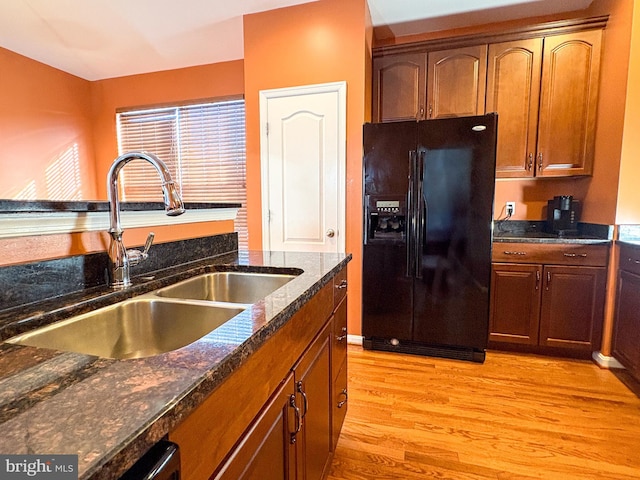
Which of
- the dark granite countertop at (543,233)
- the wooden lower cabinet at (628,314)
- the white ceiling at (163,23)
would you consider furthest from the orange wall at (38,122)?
the wooden lower cabinet at (628,314)

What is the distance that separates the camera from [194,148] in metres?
3.84

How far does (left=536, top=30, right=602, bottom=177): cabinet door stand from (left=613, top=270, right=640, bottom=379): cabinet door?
3.04 feet

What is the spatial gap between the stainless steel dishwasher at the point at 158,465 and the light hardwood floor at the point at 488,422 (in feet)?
4.21

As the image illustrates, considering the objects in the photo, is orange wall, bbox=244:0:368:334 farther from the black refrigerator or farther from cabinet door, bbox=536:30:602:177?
cabinet door, bbox=536:30:602:177

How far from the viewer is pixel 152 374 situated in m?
0.54

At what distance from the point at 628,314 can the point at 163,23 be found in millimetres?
4211

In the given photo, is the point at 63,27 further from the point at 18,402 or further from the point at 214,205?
the point at 18,402

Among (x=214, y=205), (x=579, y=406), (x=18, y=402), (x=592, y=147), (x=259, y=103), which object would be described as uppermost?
(x=259, y=103)

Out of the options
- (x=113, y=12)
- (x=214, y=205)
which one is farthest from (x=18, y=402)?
(x=113, y=12)

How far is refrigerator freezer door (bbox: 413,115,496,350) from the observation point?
2398 millimetres

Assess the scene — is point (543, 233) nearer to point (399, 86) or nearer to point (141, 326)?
point (399, 86)

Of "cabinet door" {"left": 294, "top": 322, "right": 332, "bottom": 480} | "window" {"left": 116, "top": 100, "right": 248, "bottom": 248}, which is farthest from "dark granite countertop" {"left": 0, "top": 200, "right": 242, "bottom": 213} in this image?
"window" {"left": 116, "top": 100, "right": 248, "bottom": 248}

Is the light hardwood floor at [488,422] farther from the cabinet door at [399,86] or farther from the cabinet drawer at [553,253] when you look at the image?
the cabinet door at [399,86]

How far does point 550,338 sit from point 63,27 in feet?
16.0
